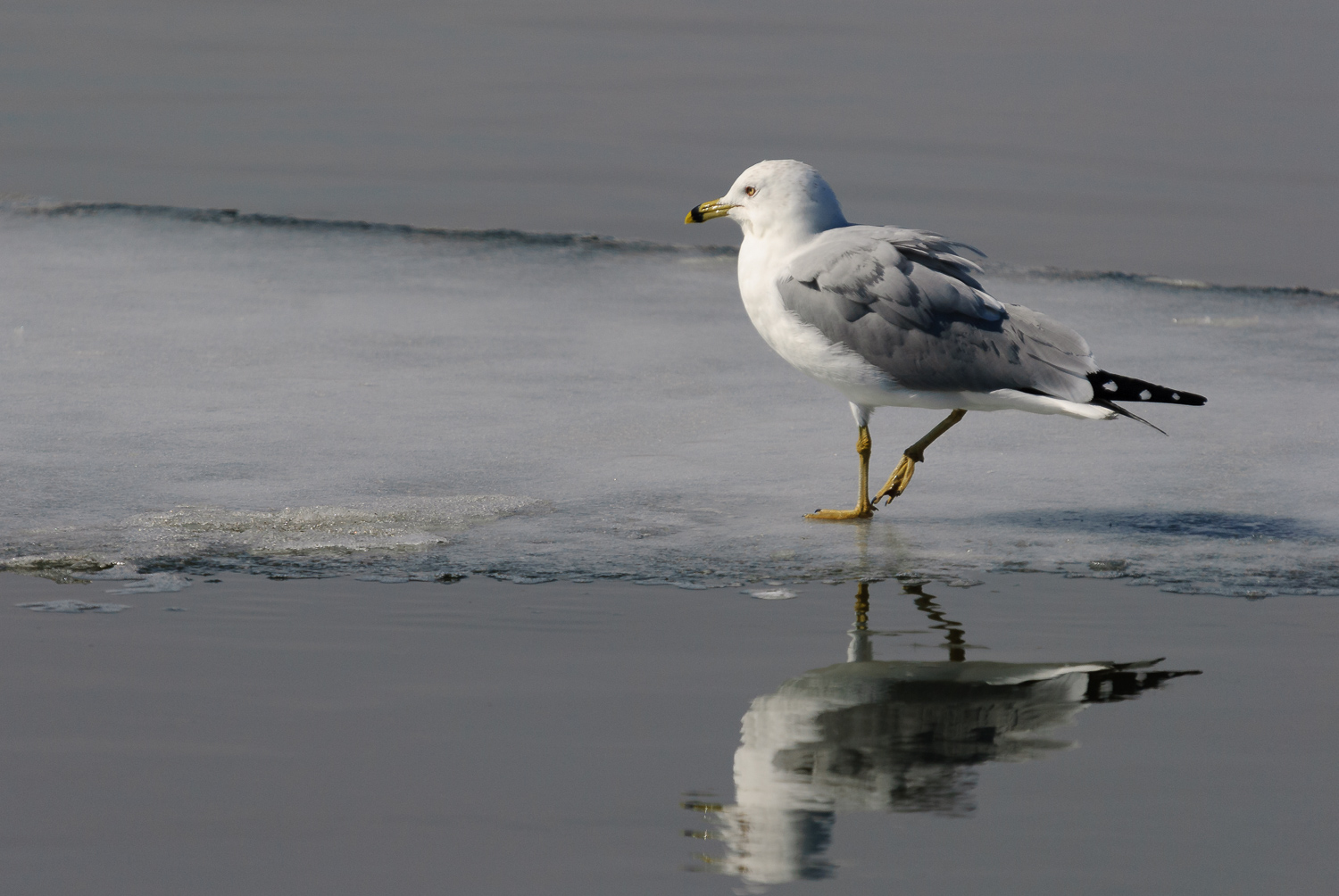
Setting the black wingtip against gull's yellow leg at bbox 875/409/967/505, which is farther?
gull's yellow leg at bbox 875/409/967/505

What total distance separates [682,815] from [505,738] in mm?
466

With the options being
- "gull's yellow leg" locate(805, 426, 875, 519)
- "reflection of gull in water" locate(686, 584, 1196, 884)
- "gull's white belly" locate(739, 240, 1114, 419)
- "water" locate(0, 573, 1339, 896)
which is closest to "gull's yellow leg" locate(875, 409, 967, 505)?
"gull's yellow leg" locate(805, 426, 875, 519)

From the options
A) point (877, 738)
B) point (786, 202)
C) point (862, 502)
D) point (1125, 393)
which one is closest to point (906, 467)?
point (862, 502)

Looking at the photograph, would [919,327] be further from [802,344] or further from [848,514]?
[848,514]

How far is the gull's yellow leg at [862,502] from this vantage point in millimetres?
5091

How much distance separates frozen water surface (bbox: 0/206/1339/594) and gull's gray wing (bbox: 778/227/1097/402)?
47 cm

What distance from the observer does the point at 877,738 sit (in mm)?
3385

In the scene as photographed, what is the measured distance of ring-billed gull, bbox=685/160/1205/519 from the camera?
4930 millimetres

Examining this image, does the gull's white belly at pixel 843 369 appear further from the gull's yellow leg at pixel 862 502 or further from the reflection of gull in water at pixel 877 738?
the reflection of gull in water at pixel 877 738

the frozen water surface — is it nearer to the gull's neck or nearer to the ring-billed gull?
the ring-billed gull

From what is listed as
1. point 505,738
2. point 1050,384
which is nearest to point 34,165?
point 1050,384

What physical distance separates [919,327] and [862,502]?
0.58m

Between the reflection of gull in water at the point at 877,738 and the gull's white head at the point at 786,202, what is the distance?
1.59 m

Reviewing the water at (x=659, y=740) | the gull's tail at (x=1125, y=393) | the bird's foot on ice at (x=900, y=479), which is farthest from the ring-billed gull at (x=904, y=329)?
the water at (x=659, y=740)
